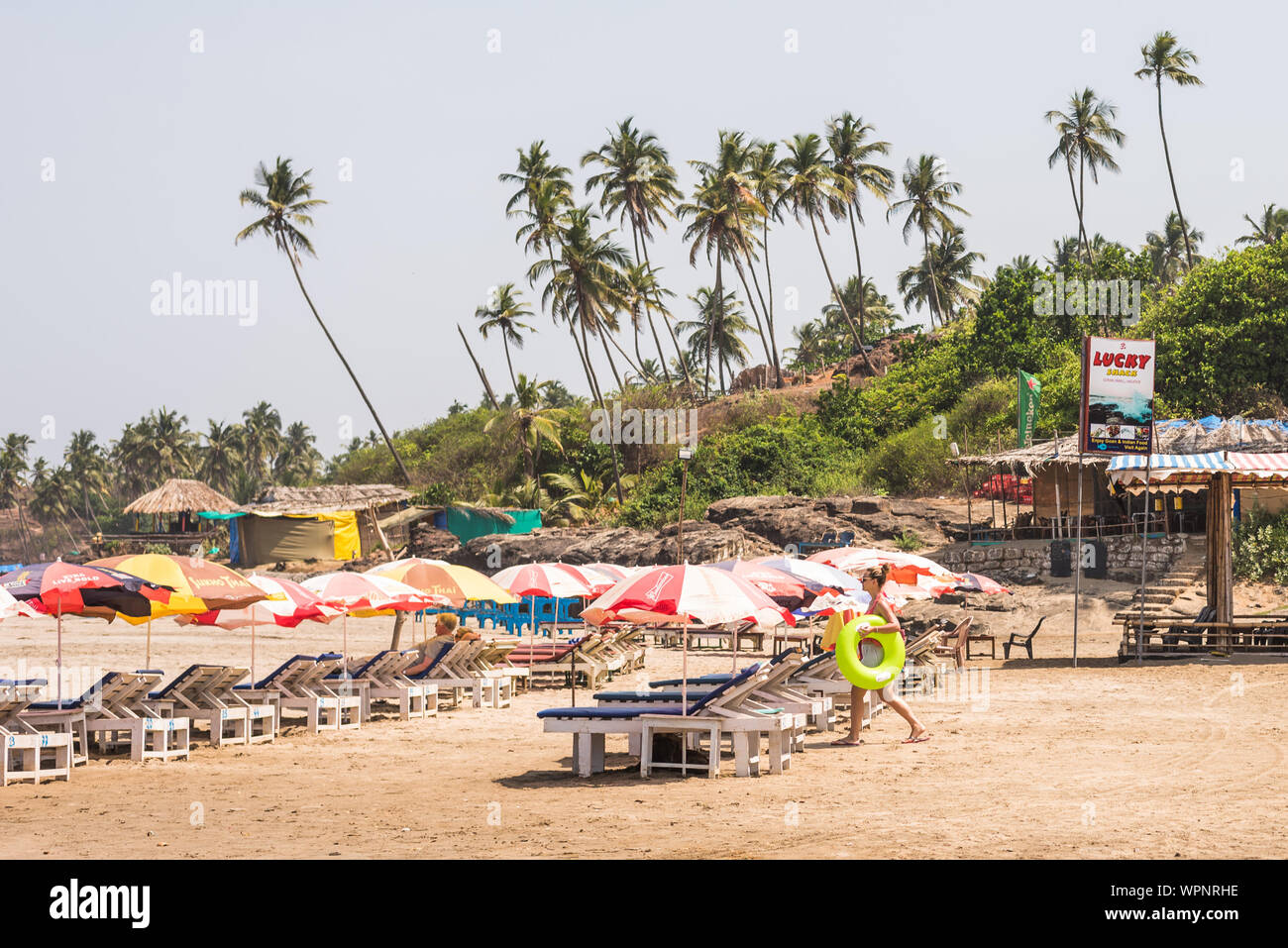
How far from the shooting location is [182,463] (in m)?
108

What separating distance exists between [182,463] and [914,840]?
4236 inches

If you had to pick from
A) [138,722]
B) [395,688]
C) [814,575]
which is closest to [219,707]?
[138,722]

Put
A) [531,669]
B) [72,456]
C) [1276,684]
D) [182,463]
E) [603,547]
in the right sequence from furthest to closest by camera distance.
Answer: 1. [72,456]
2. [182,463]
3. [603,547]
4. [531,669]
5. [1276,684]

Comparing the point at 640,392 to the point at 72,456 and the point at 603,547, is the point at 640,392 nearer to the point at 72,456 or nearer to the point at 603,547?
the point at 603,547

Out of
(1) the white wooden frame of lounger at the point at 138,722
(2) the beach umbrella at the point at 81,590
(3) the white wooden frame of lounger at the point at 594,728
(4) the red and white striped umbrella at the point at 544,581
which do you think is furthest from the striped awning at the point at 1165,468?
(2) the beach umbrella at the point at 81,590

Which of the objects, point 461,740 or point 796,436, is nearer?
point 461,740

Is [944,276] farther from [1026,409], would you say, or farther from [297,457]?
[297,457]

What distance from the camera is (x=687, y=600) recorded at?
427 inches

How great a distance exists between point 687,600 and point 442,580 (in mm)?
7024

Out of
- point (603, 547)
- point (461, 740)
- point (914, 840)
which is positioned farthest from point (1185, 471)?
point (603, 547)

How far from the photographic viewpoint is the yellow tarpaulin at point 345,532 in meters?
51.3

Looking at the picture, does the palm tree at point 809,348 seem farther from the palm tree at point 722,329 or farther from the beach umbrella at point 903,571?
the beach umbrella at point 903,571

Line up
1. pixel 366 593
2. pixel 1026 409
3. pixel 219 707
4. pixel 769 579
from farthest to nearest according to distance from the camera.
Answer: pixel 1026 409 < pixel 366 593 < pixel 769 579 < pixel 219 707

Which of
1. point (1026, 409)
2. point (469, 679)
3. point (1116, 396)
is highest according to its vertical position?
point (1026, 409)
